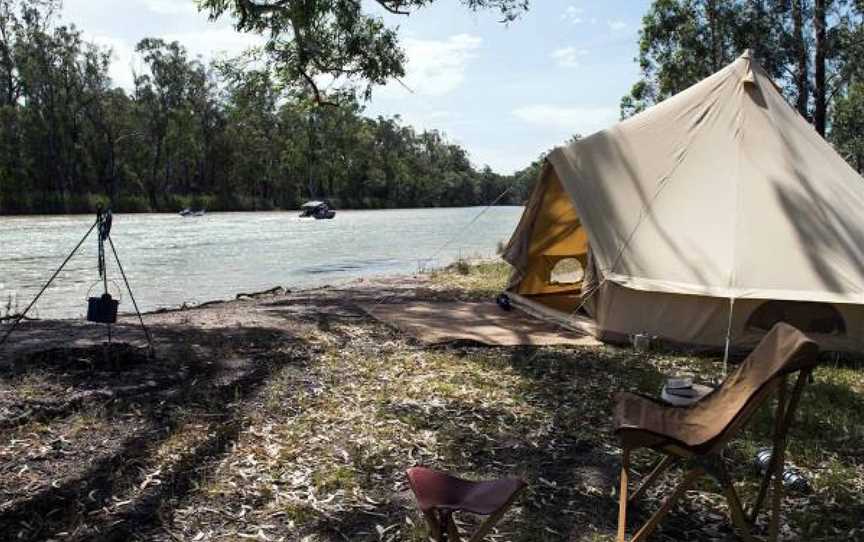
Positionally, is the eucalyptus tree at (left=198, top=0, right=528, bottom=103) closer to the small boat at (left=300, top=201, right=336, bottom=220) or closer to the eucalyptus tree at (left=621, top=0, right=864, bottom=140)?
the eucalyptus tree at (left=621, top=0, right=864, bottom=140)

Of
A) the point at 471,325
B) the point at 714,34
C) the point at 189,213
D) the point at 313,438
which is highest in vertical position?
the point at 714,34

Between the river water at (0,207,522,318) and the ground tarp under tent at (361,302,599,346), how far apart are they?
4921 mm

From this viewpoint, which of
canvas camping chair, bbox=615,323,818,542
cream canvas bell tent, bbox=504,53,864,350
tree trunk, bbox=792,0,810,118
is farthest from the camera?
tree trunk, bbox=792,0,810,118

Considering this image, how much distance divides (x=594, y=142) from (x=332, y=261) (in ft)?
51.0

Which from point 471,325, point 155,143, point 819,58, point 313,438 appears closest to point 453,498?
point 313,438

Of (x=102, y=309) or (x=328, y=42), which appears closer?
(x=102, y=309)

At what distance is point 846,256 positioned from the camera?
6430mm

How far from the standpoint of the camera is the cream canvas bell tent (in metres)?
6.48

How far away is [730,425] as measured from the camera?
9.50 feet

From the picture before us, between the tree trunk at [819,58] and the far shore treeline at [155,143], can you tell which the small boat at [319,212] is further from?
the tree trunk at [819,58]

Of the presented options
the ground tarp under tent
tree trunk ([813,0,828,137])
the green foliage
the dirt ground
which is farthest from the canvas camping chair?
the green foliage

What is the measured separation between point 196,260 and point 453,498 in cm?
2106

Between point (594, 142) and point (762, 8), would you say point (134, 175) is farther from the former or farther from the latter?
point (594, 142)

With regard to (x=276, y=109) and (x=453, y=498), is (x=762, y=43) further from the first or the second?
(x=276, y=109)
